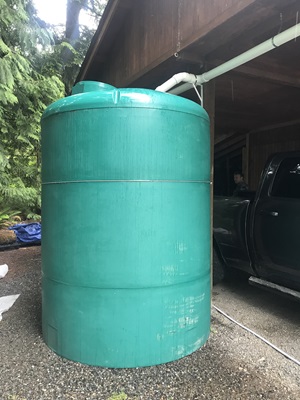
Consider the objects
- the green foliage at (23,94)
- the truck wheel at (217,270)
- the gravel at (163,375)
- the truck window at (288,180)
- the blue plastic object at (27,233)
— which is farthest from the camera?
the green foliage at (23,94)

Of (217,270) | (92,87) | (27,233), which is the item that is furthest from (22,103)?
(217,270)

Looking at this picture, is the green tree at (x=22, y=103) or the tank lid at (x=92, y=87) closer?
the tank lid at (x=92, y=87)

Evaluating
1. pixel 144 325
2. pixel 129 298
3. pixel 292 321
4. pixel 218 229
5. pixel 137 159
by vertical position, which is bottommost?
pixel 292 321

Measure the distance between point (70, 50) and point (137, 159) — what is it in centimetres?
1158

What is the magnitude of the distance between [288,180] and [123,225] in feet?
7.83

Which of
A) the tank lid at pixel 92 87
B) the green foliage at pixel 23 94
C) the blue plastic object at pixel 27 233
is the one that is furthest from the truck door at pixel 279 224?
the green foliage at pixel 23 94

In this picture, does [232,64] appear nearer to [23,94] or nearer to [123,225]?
[123,225]

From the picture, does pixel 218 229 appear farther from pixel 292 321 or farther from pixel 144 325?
pixel 144 325

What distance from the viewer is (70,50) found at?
12.8m

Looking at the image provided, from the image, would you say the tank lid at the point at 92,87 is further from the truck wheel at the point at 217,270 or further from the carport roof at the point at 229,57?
the truck wheel at the point at 217,270

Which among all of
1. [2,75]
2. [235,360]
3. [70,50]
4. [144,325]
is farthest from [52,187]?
[70,50]

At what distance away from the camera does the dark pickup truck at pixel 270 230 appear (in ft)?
12.5

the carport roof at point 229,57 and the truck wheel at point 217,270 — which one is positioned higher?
the carport roof at point 229,57

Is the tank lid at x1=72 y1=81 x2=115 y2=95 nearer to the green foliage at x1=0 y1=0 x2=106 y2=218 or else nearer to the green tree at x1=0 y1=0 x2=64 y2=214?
the green foliage at x1=0 y1=0 x2=106 y2=218
